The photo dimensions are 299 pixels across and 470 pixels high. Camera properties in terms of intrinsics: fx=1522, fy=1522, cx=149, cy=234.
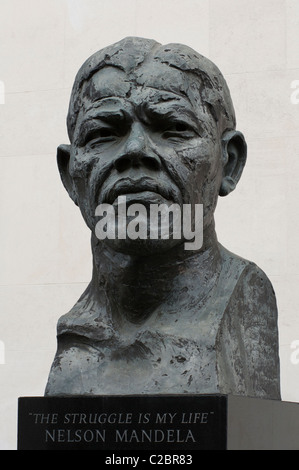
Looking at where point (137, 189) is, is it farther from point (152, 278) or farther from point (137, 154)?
point (152, 278)

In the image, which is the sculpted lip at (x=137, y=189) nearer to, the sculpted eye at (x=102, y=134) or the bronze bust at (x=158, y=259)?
the bronze bust at (x=158, y=259)

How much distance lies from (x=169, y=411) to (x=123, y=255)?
78 cm

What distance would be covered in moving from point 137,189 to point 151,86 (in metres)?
0.44

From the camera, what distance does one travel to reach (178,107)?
6371 mm

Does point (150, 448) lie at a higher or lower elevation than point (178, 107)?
lower

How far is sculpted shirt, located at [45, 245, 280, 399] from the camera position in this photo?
626 cm

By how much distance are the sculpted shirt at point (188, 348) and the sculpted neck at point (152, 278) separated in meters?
0.04

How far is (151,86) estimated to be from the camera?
20.9ft

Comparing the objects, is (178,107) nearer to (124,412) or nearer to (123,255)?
(123,255)

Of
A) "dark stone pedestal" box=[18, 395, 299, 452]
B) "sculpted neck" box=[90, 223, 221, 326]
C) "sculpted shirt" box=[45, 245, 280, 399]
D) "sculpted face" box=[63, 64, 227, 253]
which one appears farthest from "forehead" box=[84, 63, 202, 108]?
"dark stone pedestal" box=[18, 395, 299, 452]


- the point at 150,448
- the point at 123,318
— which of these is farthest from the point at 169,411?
the point at 123,318

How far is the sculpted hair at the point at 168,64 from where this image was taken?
6.46m

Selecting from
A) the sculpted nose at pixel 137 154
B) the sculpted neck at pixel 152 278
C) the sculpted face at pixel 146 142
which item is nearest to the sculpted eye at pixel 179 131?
the sculpted face at pixel 146 142

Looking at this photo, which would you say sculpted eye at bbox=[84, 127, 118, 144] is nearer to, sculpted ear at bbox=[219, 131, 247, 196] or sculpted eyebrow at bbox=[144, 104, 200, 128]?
sculpted eyebrow at bbox=[144, 104, 200, 128]
